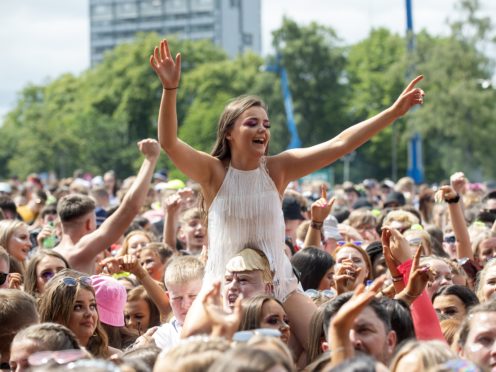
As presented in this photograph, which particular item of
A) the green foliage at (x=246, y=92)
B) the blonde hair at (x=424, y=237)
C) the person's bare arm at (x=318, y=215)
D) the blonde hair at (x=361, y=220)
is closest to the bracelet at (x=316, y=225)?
the person's bare arm at (x=318, y=215)

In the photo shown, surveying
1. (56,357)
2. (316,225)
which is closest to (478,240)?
(316,225)

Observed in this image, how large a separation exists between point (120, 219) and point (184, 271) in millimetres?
820

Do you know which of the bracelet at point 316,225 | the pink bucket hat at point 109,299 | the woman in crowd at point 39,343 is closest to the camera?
the woman in crowd at point 39,343

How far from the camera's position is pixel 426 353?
412 centimetres

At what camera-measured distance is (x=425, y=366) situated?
4.07 m

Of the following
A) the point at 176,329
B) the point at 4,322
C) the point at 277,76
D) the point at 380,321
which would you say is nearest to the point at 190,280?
the point at 176,329

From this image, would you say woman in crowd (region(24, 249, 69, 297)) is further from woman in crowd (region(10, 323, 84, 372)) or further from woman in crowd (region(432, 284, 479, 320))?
woman in crowd (region(432, 284, 479, 320))

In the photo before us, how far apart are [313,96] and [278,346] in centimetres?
6011

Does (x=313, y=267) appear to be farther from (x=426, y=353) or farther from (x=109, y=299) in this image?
(x=426, y=353)

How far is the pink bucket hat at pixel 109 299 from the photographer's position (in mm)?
6562

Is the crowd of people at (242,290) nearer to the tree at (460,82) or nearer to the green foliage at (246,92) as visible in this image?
the tree at (460,82)

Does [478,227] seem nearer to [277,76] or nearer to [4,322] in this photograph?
[4,322]

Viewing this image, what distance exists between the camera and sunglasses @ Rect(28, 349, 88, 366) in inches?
162

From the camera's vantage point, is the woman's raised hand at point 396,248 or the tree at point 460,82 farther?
the tree at point 460,82
